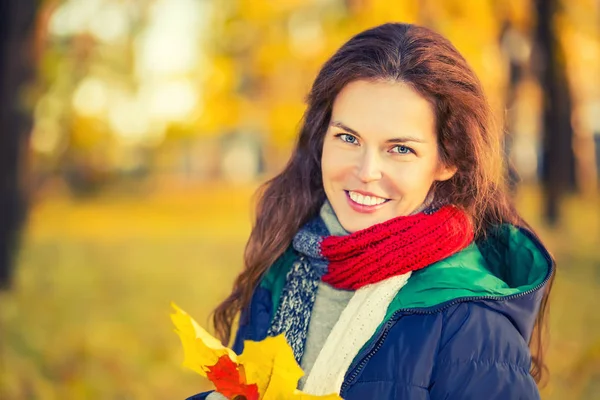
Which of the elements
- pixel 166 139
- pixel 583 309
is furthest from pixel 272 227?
pixel 166 139

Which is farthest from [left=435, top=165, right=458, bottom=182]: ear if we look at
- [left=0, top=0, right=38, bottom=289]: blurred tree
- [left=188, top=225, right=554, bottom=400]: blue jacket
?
[left=0, top=0, right=38, bottom=289]: blurred tree

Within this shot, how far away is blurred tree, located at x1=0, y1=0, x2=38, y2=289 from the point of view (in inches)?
222

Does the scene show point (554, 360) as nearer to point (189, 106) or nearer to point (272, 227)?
point (272, 227)

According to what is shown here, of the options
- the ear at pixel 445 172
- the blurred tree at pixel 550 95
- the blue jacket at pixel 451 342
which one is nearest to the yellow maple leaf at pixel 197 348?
the blue jacket at pixel 451 342

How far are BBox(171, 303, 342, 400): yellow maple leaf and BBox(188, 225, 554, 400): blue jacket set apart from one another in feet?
0.69

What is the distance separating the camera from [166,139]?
10.3 m

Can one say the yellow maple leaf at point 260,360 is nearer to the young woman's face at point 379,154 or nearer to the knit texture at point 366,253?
the knit texture at point 366,253

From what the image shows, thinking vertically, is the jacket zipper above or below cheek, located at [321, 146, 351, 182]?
below

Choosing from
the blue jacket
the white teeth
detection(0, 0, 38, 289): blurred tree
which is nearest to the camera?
the blue jacket

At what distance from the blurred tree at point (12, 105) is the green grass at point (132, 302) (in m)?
0.55

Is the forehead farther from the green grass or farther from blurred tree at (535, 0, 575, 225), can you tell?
blurred tree at (535, 0, 575, 225)

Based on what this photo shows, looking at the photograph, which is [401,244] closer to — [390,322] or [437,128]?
[390,322]

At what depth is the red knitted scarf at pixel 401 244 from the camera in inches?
65.4

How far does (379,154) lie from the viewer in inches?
66.4
